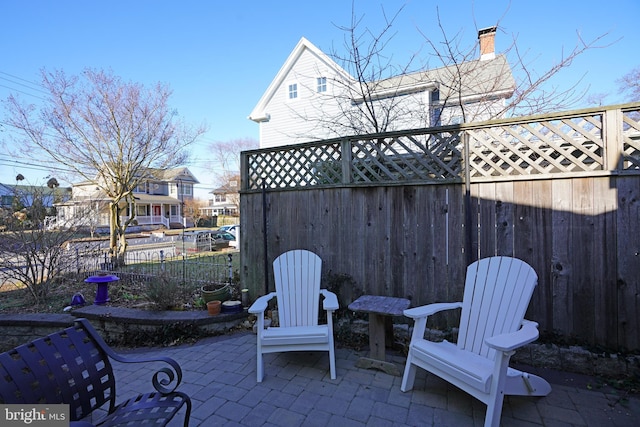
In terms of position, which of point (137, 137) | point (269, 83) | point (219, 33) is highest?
point (269, 83)

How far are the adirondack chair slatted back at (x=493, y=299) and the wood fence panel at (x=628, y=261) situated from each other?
90 centimetres

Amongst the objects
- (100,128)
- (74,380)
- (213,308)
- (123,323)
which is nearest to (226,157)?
(100,128)

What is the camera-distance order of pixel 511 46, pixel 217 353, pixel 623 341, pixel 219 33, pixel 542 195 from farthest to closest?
pixel 219 33 < pixel 511 46 < pixel 217 353 < pixel 542 195 < pixel 623 341

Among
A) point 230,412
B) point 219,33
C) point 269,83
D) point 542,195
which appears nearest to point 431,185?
point 542,195

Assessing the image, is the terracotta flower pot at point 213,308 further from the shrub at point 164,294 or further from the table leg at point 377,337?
the table leg at point 377,337

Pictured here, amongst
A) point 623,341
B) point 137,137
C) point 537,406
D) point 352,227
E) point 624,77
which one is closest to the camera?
point 537,406

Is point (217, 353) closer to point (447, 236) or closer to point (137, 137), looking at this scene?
point (447, 236)

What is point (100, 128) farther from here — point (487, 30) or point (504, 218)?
point (504, 218)

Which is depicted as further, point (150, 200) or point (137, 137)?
point (150, 200)

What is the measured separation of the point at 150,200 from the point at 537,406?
27879 millimetres

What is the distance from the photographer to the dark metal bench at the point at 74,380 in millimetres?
1291

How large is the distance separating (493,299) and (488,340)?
2.20 feet

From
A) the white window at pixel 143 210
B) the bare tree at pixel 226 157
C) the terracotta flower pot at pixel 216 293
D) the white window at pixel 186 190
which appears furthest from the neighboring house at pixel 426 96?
the white window at pixel 186 190

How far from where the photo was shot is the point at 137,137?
26.6 feet
